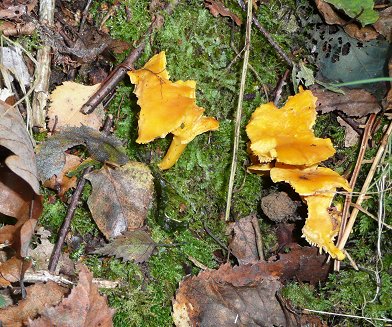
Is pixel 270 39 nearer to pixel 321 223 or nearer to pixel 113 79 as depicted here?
pixel 113 79

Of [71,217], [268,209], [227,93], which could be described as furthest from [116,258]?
[227,93]

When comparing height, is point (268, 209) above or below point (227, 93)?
below

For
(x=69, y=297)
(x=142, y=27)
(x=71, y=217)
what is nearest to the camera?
(x=69, y=297)

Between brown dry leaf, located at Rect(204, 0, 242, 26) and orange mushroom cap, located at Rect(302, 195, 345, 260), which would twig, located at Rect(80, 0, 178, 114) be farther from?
orange mushroom cap, located at Rect(302, 195, 345, 260)

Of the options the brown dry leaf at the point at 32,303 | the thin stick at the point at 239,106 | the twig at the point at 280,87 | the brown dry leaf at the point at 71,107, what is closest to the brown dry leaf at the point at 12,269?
the brown dry leaf at the point at 32,303

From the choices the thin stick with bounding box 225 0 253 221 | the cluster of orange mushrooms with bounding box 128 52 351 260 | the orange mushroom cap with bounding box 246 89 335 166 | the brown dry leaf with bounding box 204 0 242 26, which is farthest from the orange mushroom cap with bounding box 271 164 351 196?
the brown dry leaf with bounding box 204 0 242 26

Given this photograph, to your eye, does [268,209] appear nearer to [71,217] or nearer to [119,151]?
[119,151]

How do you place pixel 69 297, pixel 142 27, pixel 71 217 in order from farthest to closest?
pixel 142 27 < pixel 71 217 < pixel 69 297
